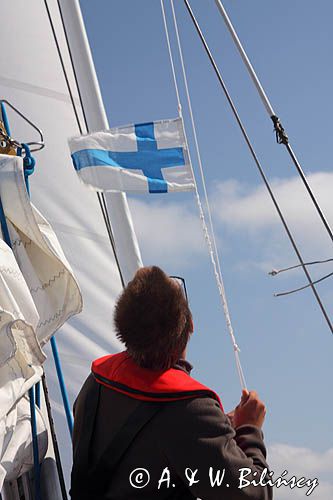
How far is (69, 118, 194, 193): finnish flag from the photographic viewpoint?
12.6ft

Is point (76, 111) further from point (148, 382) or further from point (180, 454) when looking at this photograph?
point (180, 454)

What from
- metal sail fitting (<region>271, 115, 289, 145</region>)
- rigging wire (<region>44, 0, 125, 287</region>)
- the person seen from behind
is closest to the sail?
rigging wire (<region>44, 0, 125, 287</region>)

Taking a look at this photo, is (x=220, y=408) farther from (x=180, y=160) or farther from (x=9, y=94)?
(x=9, y=94)

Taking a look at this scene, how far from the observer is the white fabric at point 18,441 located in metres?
2.21

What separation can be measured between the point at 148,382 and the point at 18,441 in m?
0.60

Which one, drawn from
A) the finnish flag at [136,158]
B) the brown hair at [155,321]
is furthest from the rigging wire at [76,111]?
the brown hair at [155,321]

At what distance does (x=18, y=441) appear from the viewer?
231 centimetres

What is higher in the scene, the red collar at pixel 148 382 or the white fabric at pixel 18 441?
the red collar at pixel 148 382

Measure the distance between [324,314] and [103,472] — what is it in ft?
5.20

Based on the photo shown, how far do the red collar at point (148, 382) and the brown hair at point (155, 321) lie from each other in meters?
0.02

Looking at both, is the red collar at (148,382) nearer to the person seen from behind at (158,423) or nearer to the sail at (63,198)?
the person seen from behind at (158,423)

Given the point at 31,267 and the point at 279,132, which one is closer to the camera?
the point at 31,267

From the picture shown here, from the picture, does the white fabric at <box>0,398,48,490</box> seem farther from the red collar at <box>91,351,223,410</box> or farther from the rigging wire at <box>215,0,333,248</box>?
the rigging wire at <box>215,0,333,248</box>

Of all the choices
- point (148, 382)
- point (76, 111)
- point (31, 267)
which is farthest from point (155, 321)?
point (76, 111)
